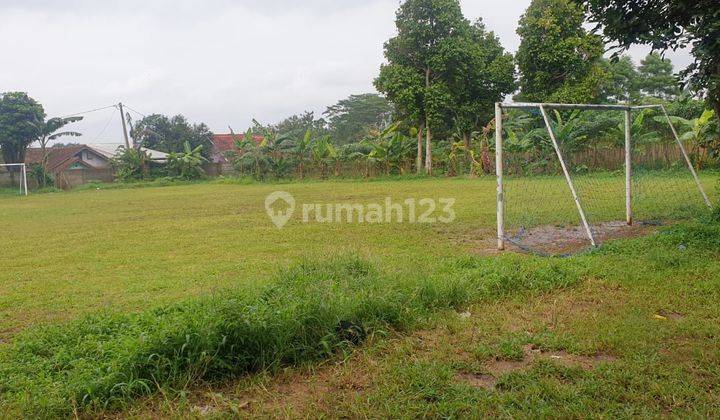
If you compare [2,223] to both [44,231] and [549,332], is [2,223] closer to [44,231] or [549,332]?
[44,231]

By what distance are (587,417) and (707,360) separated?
42.1 inches

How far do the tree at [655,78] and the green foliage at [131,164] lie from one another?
28.7 metres

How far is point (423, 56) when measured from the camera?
69.3ft

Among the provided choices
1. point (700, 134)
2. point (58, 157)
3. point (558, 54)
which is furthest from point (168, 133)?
point (700, 134)

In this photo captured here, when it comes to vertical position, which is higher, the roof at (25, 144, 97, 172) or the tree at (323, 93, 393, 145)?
the tree at (323, 93, 393, 145)

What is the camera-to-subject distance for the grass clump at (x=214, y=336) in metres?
2.87

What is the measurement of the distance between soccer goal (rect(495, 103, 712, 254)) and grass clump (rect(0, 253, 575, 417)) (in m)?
2.94

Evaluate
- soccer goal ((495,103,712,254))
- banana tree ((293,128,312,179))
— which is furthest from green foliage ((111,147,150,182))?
soccer goal ((495,103,712,254))

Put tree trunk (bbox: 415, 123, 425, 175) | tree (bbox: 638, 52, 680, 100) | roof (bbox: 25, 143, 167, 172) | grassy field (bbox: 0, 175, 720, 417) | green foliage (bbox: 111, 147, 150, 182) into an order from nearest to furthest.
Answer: grassy field (bbox: 0, 175, 720, 417)
tree trunk (bbox: 415, 123, 425, 175)
green foliage (bbox: 111, 147, 150, 182)
tree (bbox: 638, 52, 680, 100)
roof (bbox: 25, 143, 167, 172)

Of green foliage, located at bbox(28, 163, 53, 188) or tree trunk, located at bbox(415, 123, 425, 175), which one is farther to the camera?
green foliage, located at bbox(28, 163, 53, 188)

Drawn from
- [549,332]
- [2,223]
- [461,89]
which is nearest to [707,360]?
[549,332]

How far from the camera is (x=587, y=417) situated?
8.13 ft

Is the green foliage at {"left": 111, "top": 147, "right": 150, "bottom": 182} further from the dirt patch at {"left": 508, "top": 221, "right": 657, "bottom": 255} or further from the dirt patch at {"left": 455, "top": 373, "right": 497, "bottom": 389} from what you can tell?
the dirt patch at {"left": 455, "top": 373, "right": 497, "bottom": 389}

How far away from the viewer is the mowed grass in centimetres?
503
